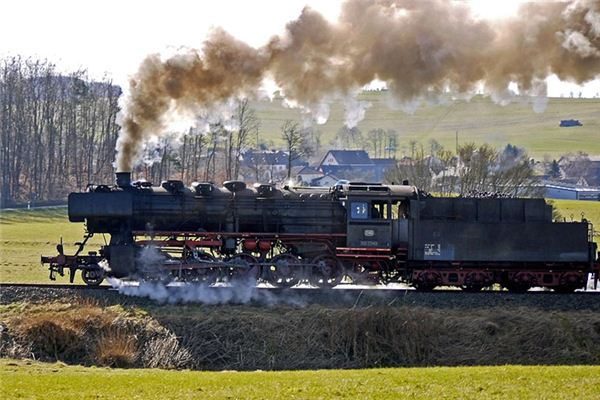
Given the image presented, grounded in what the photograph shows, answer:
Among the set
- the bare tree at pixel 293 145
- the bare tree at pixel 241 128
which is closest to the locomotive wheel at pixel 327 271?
the bare tree at pixel 293 145

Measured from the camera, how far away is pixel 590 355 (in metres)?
25.0

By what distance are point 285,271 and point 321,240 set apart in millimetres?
1703

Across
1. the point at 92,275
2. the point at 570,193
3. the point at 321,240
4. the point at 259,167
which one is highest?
the point at 259,167

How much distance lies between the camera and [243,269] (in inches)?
1163

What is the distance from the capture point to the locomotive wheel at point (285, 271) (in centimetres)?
2983

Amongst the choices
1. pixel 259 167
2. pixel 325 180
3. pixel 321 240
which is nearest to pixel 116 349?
pixel 321 240

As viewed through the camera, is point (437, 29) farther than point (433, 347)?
Yes

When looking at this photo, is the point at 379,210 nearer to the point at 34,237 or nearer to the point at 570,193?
the point at 34,237

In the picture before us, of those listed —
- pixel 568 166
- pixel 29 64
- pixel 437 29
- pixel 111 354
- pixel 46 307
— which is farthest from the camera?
pixel 568 166

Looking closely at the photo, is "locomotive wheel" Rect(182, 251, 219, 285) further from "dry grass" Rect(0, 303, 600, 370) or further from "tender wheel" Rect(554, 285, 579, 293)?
"tender wheel" Rect(554, 285, 579, 293)

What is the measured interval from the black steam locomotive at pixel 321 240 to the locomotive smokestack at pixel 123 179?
0.06 m

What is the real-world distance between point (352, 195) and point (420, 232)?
9.14ft

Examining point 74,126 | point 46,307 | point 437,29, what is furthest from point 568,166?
point 46,307

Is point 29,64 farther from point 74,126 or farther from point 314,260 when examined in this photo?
point 314,260
